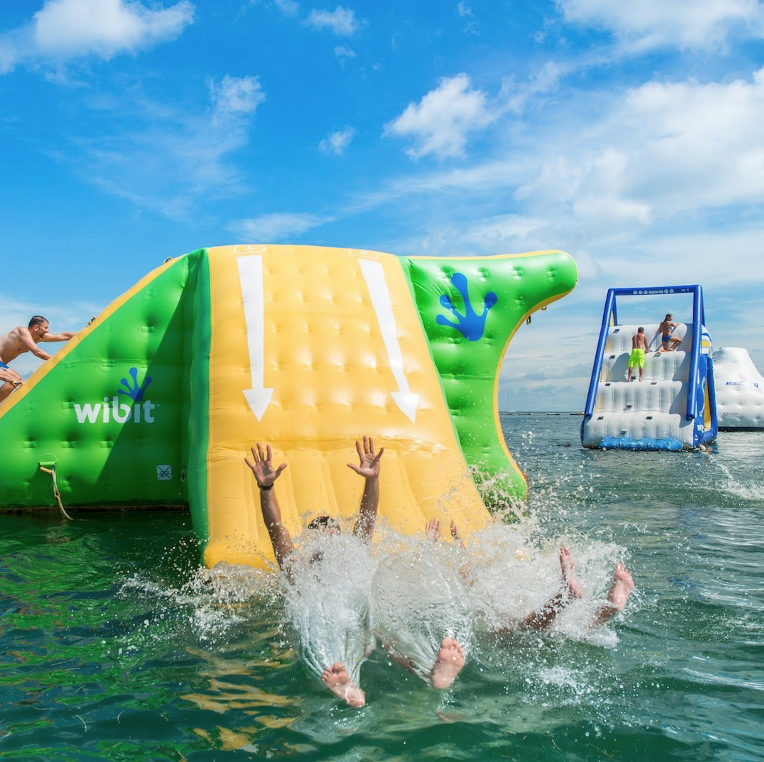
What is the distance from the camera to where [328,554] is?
342 centimetres

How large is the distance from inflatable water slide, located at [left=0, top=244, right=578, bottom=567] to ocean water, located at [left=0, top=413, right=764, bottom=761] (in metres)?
0.69

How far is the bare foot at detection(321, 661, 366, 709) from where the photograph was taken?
2.59 metres

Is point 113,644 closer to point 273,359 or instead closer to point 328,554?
point 328,554

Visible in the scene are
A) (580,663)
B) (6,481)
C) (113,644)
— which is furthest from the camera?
(6,481)

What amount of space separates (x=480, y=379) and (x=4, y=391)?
4.69 meters

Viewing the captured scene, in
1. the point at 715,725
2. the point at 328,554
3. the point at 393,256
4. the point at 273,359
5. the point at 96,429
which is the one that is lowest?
the point at 715,725

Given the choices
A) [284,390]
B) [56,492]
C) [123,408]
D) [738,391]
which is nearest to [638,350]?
[284,390]

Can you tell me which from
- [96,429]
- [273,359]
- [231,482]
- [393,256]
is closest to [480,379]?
[393,256]

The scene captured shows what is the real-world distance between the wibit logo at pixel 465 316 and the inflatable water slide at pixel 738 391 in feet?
59.7

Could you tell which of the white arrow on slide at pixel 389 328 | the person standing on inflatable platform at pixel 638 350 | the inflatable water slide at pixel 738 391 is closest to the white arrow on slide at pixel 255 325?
the white arrow on slide at pixel 389 328

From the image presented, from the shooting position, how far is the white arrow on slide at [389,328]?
5.32 meters

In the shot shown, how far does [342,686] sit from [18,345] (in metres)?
5.89

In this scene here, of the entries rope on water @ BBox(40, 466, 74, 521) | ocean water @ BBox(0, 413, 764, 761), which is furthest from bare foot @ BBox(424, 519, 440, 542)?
rope on water @ BBox(40, 466, 74, 521)

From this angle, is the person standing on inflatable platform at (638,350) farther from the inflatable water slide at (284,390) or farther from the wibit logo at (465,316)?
the wibit logo at (465,316)
